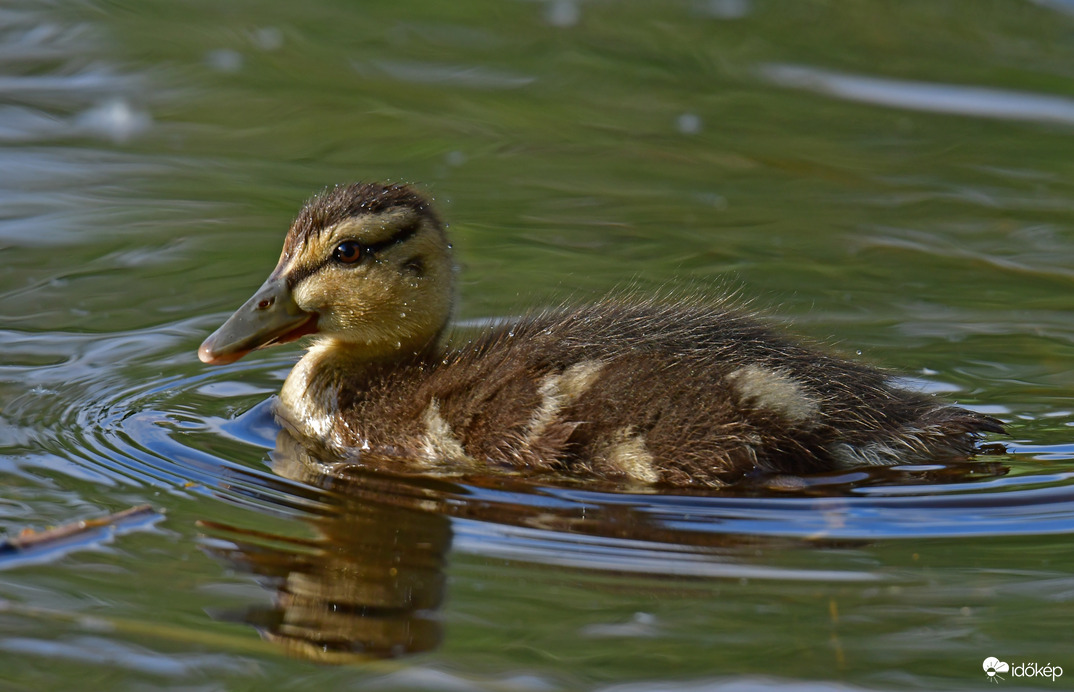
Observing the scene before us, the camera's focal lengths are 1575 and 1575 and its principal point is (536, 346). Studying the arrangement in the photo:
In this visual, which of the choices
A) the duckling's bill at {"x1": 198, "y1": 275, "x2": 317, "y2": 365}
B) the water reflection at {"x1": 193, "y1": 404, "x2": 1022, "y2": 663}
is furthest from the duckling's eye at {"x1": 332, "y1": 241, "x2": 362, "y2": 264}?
the water reflection at {"x1": 193, "y1": 404, "x2": 1022, "y2": 663}

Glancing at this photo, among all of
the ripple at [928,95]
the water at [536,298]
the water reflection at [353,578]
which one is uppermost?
the ripple at [928,95]

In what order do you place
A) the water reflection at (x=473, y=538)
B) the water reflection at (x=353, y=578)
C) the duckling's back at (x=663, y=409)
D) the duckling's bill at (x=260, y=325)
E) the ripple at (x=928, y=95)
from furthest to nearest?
1. the ripple at (x=928, y=95)
2. the duckling's bill at (x=260, y=325)
3. the duckling's back at (x=663, y=409)
4. the water reflection at (x=473, y=538)
5. the water reflection at (x=353, y=578)

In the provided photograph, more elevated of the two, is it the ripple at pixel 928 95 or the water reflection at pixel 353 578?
the ripple at pixel 928 95

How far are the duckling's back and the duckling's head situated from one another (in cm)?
32

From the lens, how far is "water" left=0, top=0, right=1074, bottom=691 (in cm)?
346

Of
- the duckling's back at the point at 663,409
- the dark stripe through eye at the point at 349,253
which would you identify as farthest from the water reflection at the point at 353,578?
the dark stripe through eye at the point at 349,253

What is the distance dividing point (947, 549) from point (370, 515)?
4.88 ft

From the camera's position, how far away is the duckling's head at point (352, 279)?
4918 mm

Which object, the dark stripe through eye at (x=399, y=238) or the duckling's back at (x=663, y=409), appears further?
the dark stripe through eye at (x=399, y=238)

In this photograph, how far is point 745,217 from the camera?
6922 mm

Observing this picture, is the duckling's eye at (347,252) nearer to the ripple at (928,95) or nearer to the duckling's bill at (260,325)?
the duckling's bill at (260,325)

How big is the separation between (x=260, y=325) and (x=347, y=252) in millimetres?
354

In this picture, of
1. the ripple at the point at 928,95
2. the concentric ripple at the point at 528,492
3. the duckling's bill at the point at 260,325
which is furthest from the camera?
the ripple at the point at 928,95

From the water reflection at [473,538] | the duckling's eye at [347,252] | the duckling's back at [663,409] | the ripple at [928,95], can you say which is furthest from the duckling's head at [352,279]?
the ripple at [928,95]
